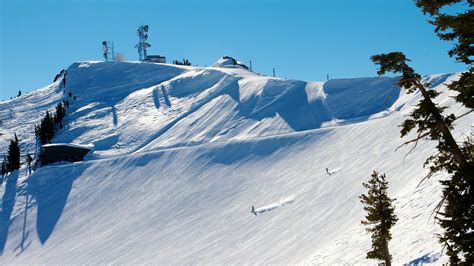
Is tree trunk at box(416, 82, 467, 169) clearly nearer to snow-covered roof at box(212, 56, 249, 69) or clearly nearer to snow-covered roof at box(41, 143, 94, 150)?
snow-covered roof at box(41, 143, 94, 150)

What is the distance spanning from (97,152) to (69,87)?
3677cm

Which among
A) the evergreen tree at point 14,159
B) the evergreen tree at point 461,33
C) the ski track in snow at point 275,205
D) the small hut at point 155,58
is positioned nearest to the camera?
the evergreen tree at point 461,33

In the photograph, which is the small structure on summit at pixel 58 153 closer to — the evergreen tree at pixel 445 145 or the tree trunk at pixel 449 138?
the evergreen tree at pixel 445 145

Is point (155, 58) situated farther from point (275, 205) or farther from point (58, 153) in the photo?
point (275, 205)

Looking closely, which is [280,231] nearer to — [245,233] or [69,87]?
[245,233]

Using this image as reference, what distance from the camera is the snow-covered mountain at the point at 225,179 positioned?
3759 centimetres

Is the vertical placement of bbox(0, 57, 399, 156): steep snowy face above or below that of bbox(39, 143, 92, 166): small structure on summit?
above

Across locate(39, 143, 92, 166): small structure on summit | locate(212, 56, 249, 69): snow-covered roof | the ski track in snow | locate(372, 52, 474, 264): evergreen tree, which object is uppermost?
locate(212, 56, 249, 69): snow-covered roof

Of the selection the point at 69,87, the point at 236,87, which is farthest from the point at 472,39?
the point at 69,87

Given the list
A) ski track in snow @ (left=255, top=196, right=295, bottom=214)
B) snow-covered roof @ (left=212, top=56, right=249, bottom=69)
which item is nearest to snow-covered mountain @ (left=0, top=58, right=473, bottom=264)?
ski track in snow @ (left=255, top=196, right=295, bottom=214)

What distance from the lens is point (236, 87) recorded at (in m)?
84.0

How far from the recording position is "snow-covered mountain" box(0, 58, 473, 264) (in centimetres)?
3759

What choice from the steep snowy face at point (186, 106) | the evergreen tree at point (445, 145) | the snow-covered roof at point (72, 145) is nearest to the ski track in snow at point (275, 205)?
the steep snowy face at point (186, 106)

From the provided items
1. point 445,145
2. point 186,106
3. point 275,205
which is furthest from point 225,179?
point 445,145
